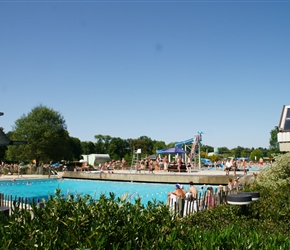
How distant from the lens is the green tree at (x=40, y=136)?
5762 cm

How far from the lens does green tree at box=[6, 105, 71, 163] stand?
57625 millimetres

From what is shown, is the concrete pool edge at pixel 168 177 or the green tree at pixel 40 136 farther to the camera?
the green tree at pixel 40 136

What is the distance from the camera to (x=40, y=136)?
191ft

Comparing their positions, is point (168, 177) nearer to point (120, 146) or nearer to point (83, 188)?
point (83, 188)

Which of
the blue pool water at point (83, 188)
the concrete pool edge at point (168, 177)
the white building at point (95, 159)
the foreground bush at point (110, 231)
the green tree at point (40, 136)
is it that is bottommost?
the blue pool water at point (83, 188)

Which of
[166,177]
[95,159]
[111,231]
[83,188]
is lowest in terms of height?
[83,188]

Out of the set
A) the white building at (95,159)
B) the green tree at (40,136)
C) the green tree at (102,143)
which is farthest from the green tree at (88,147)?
the green tree at (40,136)

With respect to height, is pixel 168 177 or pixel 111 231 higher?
pixel 111 231

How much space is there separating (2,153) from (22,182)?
133ft

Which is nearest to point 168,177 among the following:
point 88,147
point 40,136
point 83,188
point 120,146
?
point 83,188

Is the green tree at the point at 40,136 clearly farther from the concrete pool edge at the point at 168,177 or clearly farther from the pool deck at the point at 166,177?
the concrete pool edge at the point at 168,177

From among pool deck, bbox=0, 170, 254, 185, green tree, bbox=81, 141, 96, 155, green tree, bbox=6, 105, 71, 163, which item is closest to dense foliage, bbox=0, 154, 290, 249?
pool deck, bbox=0, 170, 254, 185

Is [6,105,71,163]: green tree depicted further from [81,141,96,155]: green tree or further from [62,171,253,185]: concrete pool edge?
[81,141,96,155]: green tree

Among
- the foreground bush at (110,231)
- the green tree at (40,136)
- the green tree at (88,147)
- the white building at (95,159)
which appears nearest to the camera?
the foreground bush at (110,231)
